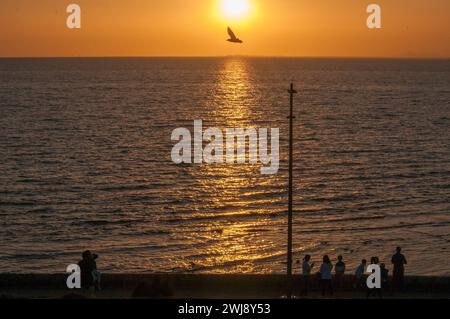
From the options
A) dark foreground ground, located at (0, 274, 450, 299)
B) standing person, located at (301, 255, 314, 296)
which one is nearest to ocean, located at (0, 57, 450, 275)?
dark foreground ground, located at (0, 274, 450, 299)

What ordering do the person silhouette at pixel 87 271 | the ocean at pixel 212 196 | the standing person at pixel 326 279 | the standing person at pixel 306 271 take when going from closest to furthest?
the person silhouette at pixel 87 271
the standing person at pixel 326 279
the standing person at pixel 306 271
the ocean at pixel 212 196

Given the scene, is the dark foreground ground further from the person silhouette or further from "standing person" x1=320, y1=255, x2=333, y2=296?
the person silhouette

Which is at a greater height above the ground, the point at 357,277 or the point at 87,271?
the point at 87,271

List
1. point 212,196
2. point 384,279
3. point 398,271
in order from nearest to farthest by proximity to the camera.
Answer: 1. point 398,271
2. point 384,279
3. point 212,196

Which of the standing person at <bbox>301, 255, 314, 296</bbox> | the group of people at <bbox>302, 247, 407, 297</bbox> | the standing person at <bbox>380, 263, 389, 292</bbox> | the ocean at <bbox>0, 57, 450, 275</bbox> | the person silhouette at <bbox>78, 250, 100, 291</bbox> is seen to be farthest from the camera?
the ocean at <bbox>0, 57, 450, 275</bbox>

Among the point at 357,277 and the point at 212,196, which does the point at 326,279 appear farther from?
the point at 212,196

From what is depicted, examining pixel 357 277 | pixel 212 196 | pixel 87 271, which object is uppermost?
pixel 87 271

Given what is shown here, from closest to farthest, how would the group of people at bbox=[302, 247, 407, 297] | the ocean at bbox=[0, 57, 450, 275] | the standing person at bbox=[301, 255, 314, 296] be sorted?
1. the group of people at bbox=[302, 247, 407, 297]
2. the standing person at bbox=[301, 255, 314, 296]
3. the ocean at bbox=[0, 57, 450, 275]

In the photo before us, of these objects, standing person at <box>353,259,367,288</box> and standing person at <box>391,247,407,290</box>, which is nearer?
standing person at <box>391,247,407,290</box>

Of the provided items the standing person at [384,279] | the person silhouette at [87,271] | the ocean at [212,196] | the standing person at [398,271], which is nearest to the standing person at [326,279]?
the standing person at [384,279]

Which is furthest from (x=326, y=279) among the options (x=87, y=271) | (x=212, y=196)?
(x=212, y=196)

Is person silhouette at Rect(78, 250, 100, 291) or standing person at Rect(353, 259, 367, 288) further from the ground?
person silhouette at Rect(78, 250, 100, 291)

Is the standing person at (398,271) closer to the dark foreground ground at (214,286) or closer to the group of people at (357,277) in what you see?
the group of people at (357,277)
